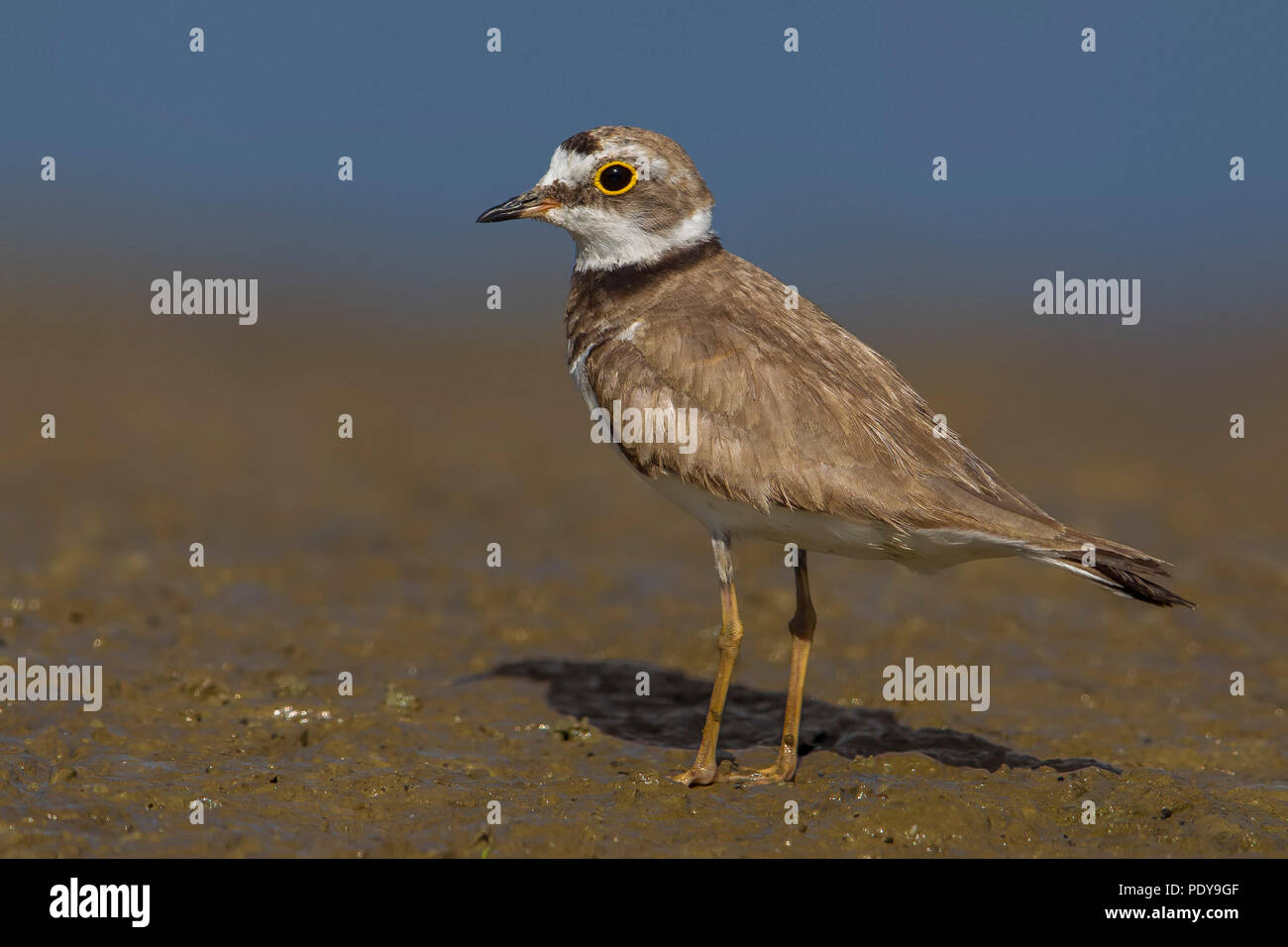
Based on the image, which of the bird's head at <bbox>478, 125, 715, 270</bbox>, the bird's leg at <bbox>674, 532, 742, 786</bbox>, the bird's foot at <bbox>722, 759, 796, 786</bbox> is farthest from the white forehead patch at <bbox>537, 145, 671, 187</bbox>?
→ the bird's foot at <bbox>722, 759, 796, 786</bbox>

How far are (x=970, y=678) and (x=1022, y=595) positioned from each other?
271 cm

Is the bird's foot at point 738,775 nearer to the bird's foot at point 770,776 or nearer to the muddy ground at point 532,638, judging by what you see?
the bird's foot at point 770,776

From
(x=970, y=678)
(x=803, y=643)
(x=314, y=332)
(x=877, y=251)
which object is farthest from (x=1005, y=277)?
(x=803, y=643)

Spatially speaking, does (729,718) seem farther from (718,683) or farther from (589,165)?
(589,165)

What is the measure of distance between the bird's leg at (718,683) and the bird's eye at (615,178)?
7.46 feet

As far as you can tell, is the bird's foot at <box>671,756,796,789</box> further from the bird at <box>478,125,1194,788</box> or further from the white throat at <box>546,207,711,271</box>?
the white throat at <box>546,207,711,271</box>

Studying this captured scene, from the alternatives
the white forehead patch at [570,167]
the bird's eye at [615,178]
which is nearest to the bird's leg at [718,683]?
the bird's eye at [615,178]

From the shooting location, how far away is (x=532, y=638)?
11.1m

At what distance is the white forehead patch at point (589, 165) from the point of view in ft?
27.4

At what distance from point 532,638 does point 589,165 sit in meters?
4.31

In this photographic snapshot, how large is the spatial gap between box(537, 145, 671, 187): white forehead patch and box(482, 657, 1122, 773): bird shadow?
3634 millimetres

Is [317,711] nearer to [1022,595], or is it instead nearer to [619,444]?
[619,444]

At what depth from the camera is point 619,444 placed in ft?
25.7

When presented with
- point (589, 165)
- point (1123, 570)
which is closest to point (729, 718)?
point (1123, 570)
